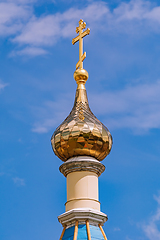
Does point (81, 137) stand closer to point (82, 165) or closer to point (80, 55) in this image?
point (82, 165)

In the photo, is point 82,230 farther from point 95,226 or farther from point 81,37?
point 81,37

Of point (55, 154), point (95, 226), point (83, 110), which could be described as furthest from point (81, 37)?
point (95, 226)

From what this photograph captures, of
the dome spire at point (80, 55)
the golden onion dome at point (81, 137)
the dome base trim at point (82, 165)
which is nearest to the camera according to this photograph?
the dome base trim at point (82, 165)

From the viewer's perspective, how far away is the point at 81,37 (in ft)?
82.2

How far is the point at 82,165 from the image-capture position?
22.6 metres

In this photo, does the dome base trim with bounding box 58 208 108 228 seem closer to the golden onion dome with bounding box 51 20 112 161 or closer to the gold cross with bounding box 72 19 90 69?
the golden onion dome with bounding box 51 20 112 161

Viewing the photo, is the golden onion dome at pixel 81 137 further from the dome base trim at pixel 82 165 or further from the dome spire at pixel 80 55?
the dome spire at pixel 80 55

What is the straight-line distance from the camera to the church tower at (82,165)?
21750mm

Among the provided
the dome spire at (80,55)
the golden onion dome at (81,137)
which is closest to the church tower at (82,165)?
the golden onion dome at (81,137)

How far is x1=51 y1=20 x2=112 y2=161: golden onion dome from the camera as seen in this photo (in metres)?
22.8

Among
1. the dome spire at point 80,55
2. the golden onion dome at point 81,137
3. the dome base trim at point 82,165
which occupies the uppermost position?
the dome spire at point 80,55

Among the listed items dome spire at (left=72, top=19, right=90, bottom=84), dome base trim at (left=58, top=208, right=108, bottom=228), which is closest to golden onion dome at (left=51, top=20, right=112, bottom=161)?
dome spire at (left=72, top=19, right=90, bottom=84)

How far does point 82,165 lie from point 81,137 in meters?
0.88

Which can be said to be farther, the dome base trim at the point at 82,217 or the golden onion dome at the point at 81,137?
the golden onion dome at the point at 81,137
